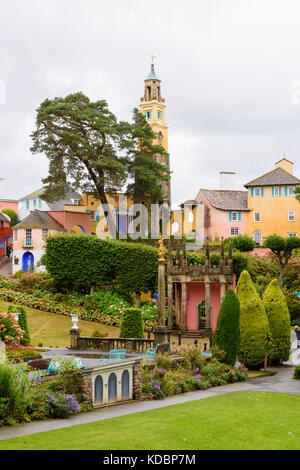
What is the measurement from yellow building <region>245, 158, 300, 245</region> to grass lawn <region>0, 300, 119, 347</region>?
29.4 m

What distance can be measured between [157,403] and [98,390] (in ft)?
6.85

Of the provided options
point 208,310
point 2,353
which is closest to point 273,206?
point 208,310

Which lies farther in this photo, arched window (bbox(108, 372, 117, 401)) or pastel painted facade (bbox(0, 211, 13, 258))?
pastel painted facade (bbox(0, 211, 13, 258))

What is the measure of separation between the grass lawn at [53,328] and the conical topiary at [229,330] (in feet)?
38.1

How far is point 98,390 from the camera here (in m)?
19.3

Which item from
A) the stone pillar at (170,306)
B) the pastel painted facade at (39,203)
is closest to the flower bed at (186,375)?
the stone pillar at (170,306)

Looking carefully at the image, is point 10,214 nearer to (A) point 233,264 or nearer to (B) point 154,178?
(B) point 154,178

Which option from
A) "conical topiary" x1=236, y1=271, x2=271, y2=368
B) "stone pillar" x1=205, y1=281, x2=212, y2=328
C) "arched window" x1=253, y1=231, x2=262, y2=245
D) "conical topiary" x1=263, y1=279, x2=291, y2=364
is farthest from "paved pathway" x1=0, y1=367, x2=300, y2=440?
"arched window" x1=253, y1=231, x2=262, y2=245

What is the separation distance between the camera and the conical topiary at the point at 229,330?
26.5 metres

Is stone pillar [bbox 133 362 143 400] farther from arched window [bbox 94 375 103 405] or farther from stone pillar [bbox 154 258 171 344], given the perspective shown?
stone pillar [bbox 154 258 171 344]

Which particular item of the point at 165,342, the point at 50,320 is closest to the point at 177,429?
the point at 165,342

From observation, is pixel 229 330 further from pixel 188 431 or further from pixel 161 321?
pixel 188 431

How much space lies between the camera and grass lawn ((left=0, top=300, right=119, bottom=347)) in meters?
37.1

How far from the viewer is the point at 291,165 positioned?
230 feet
